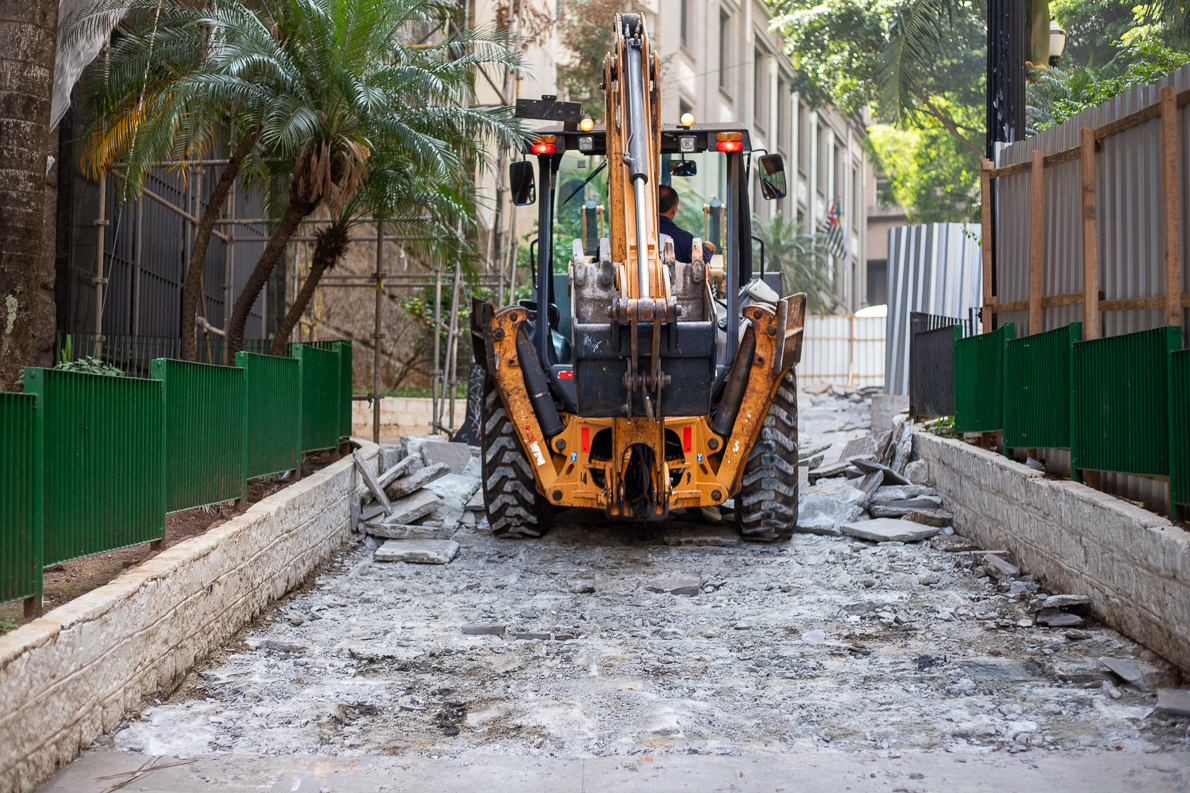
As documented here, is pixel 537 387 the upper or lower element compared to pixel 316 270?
lower

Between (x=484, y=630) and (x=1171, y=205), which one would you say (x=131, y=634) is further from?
(x=1171, y=205)

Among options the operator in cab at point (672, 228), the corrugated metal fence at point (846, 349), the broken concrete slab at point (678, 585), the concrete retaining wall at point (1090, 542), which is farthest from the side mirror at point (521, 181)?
→ the corrugated metal fence at point (846, 349)

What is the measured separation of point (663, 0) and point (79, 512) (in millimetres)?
30229

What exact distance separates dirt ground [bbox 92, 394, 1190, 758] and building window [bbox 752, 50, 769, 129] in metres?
34.7

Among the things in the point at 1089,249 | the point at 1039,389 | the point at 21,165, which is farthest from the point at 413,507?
the point at 1089,249

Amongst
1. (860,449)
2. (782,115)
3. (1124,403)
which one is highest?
(782,115)

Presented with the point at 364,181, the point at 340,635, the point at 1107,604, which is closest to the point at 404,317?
the point at 364,181

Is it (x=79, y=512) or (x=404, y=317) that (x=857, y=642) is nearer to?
(x=79, y=512)

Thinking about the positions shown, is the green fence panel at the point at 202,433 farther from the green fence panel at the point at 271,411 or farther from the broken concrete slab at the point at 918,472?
the broken concrete slab at the point at 918,472

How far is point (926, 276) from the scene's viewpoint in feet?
66.4

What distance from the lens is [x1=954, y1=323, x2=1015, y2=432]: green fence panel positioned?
29.2ft

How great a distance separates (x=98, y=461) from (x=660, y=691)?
2781 millimetres

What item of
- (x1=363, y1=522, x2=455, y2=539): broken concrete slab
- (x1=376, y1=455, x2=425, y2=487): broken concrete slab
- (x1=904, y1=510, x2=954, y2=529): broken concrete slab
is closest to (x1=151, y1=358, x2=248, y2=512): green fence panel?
(x1=363, y1=522, x2=455, y2=539): broken concrete slab

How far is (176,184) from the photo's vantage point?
47.2ft
